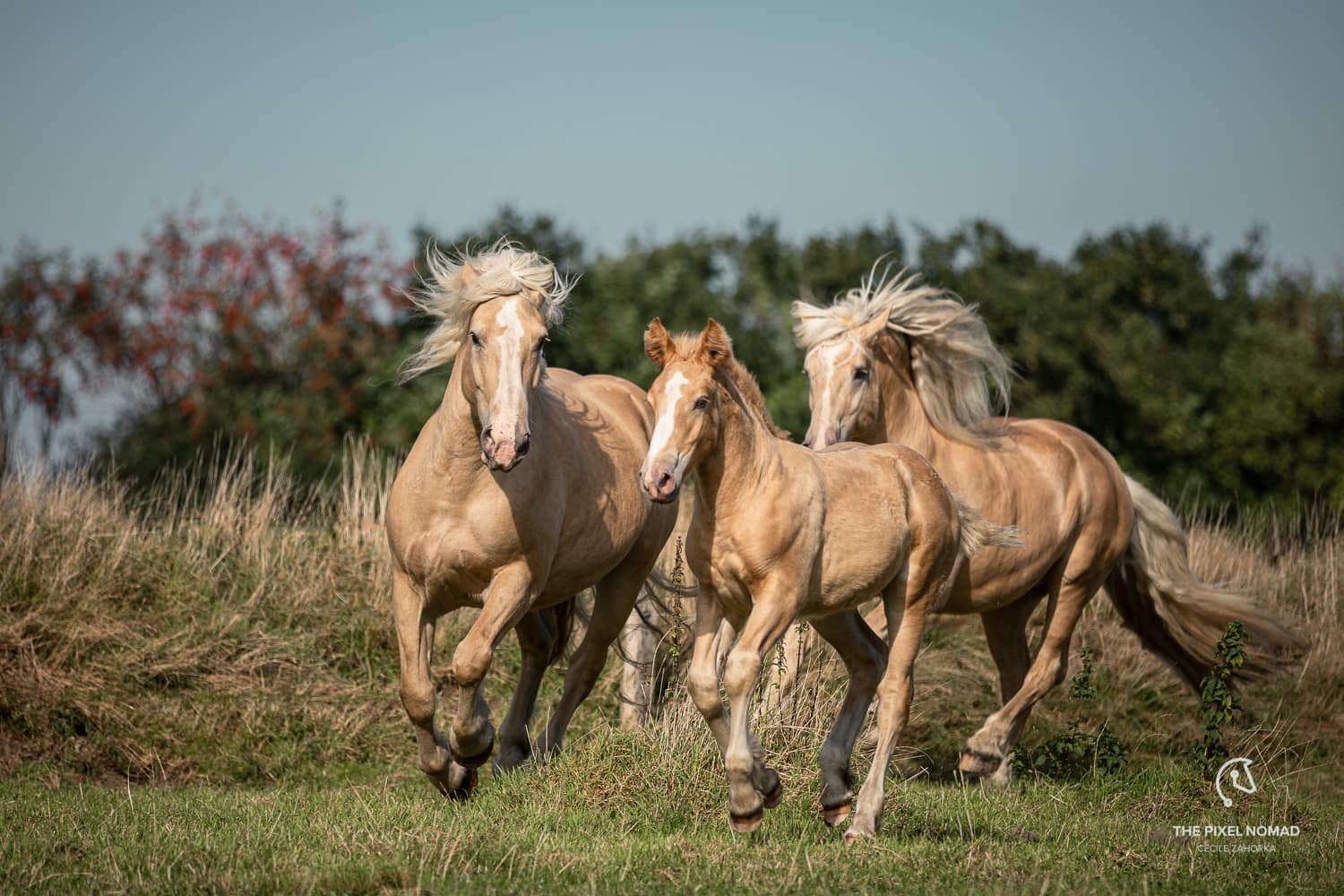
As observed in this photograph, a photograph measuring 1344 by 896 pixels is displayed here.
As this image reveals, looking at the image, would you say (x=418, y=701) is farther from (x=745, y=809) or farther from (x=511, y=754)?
(x=745, y=809)

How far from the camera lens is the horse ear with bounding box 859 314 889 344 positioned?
28.5ft

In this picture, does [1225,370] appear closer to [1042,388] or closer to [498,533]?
[1042,388]

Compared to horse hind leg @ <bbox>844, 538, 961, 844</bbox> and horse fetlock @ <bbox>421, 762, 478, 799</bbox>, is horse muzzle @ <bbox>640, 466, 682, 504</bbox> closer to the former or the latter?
horse hind leg @ <bbox>844, 538, 961, 844</bbox>

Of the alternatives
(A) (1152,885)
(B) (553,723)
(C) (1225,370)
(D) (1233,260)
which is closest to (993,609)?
(B) (553,723)

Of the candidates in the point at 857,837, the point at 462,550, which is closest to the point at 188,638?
the point at 462,550

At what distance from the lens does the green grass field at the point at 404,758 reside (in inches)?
206

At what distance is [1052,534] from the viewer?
8.88 metres

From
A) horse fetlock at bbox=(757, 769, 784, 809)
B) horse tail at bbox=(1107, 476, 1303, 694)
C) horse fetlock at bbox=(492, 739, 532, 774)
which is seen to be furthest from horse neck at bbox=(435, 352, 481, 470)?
horse tail at bbox=(1107, 476, 1303, 694)

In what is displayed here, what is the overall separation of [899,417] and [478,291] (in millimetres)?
3302

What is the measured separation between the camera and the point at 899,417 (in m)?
8.82

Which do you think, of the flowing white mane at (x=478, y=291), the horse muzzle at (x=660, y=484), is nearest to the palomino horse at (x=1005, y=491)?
the flowing white mane at (x=478, y=291)

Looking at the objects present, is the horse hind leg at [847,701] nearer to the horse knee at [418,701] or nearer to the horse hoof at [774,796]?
the horse hoof at [774,796]

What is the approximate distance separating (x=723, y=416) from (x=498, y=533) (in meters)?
1.46

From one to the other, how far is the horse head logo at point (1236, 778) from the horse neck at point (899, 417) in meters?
2.53
